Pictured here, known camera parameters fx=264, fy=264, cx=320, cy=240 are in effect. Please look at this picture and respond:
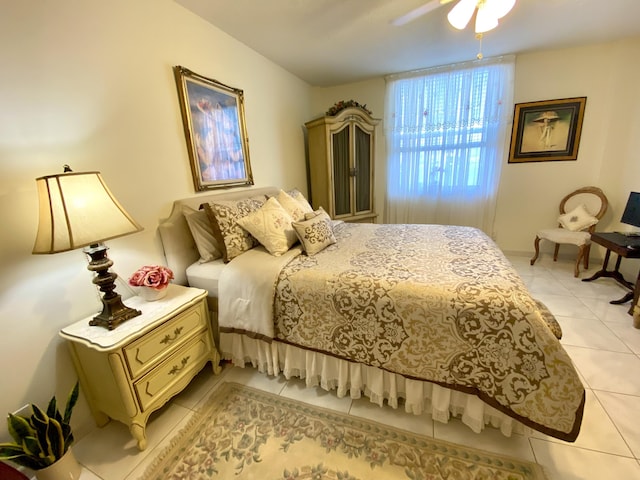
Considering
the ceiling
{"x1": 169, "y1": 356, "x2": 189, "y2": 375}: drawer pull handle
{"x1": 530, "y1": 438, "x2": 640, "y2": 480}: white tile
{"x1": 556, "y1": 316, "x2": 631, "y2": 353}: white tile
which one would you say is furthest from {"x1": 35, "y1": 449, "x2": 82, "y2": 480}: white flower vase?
{"x1": 556, "y1": 316, "x2": 631, "y2": 353}: white tile

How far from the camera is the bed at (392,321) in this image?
109cm

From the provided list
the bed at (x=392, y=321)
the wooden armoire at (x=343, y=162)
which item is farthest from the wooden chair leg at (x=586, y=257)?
the wooden armoire at (x=343, y=162)

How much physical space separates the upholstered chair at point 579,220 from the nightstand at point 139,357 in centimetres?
371

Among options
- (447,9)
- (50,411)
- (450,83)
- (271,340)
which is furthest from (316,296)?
(450,83)

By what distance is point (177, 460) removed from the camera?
123 cm

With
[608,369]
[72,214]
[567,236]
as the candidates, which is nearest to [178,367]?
[72,214]

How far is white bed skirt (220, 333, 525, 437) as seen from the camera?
49.0 inches

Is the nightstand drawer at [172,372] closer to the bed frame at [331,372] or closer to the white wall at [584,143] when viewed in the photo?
the bed frame at [331,372]

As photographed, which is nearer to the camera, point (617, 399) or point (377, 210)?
point (617, 399)

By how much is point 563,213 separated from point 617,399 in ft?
8.39

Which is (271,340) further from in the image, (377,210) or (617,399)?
(377,210)

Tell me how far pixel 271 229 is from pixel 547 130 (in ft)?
11.6

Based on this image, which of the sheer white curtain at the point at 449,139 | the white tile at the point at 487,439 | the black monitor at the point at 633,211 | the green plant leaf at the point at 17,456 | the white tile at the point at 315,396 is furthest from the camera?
the sheer white curtain at the point at 449,139

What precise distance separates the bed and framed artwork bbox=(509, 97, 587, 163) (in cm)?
219
